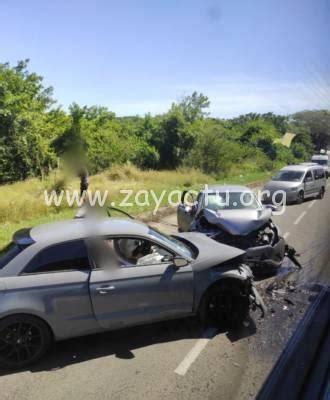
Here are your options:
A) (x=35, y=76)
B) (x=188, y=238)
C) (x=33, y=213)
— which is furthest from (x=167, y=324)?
(x=35, y=76)

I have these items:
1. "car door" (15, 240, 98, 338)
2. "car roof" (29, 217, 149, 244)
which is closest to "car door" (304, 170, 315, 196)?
"car roof" (29, 217, 149, 244)

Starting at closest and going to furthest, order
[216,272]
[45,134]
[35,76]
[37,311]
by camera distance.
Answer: [37,311] → [216,272] → [45,134] → [35,76]

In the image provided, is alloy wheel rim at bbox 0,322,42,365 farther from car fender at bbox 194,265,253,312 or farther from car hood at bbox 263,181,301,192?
car hood at bbox 263,181,301,192

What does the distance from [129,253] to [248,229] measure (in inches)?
119

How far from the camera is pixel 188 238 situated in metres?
6.09

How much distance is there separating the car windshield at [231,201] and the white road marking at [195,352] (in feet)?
13.3

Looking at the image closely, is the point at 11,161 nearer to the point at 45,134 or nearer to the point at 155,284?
the point at 45,134

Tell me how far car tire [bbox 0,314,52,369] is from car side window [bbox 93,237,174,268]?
0.99 metres

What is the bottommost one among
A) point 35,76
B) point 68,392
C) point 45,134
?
point 68,392

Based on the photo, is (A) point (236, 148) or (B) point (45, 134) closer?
(B) point (45, 134)

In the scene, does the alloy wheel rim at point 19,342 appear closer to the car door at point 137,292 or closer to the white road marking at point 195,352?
the car door at point 137,292

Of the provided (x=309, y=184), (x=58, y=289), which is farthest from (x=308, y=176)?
(x=58, y=289)

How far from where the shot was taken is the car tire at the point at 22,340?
4285 mm

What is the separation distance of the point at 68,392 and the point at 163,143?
2891 centimetres
